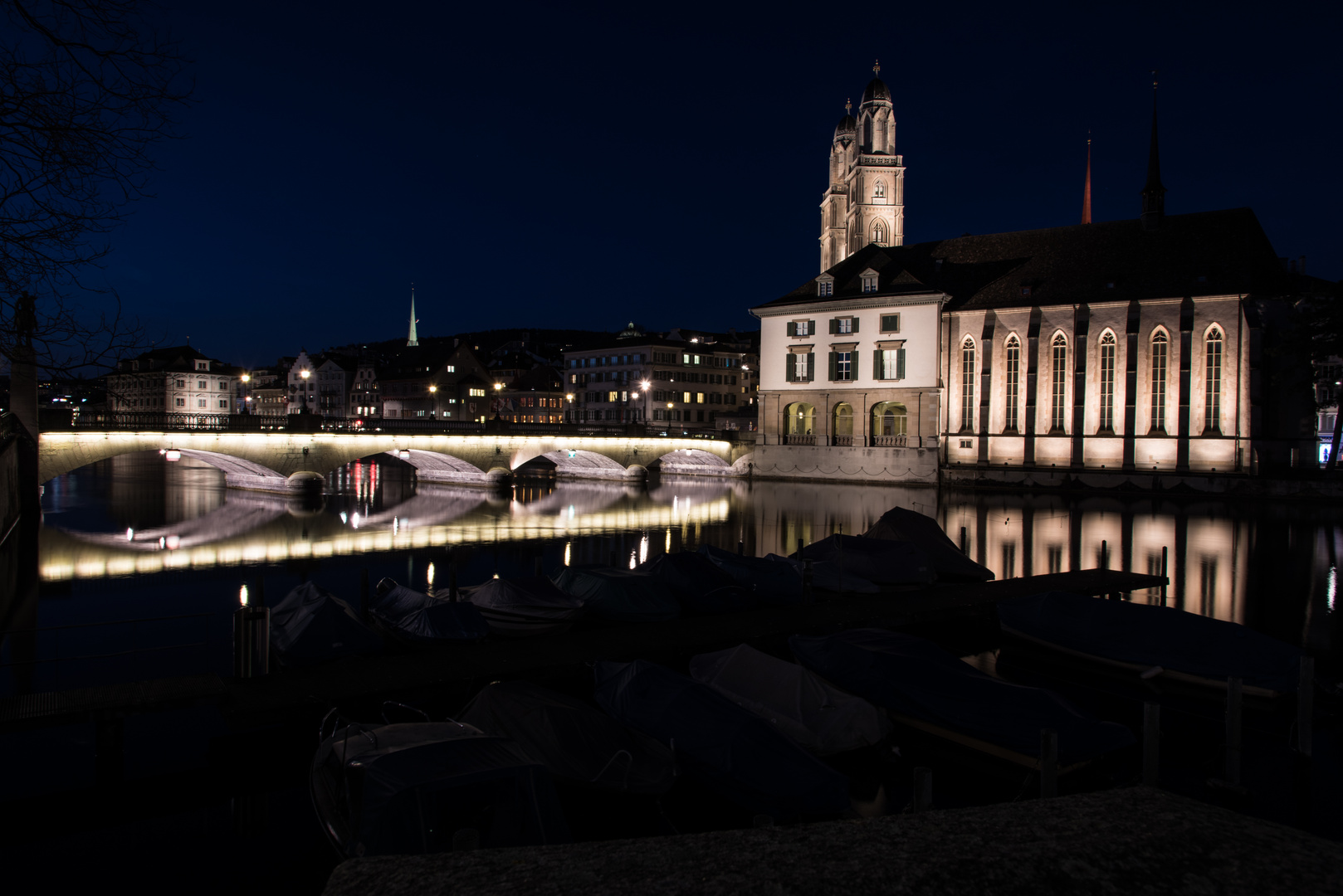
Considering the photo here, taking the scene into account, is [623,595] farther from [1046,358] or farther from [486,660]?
[1046,358]

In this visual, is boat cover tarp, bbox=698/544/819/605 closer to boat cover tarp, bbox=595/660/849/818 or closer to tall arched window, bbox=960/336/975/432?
boat cover tarp, bbox=595/660/849/818

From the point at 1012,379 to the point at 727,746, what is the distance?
60.7 metres

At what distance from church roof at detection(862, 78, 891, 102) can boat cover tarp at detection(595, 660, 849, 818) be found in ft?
311

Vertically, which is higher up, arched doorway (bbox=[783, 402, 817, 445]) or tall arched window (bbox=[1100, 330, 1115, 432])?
tall arched window (bbox=[1100, 330, 1115, 432])

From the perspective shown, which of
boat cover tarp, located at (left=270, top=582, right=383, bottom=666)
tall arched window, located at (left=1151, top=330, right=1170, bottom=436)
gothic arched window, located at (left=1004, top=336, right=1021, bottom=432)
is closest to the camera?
boat cover tarp, located at (left=270, top=582, right=383, bottom=666)

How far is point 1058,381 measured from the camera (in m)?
62.6

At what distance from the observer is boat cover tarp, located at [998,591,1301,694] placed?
14.3 metres

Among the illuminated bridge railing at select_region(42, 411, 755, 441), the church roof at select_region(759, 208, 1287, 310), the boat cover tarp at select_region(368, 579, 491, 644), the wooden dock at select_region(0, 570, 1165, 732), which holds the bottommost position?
the wooden dock at select_region(0, 570, 1165, 732)

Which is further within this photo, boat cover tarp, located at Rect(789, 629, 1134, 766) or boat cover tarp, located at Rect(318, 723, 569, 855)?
boat cover tarp, located at Rect(789, 629, 1134, 766)

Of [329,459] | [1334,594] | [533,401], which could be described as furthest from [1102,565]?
[533,401]

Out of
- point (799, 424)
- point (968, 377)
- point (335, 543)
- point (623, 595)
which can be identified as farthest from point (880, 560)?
point (799, 424)

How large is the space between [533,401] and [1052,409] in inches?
2822

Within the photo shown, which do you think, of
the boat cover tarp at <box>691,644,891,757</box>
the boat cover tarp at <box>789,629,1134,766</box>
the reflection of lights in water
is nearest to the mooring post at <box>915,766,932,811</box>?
the boat cover tarp at <box>691,644,891,757</box>

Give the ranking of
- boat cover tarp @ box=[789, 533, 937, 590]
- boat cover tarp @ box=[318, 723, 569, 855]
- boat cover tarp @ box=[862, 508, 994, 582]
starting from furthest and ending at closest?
boat cover tarp @ box=[862, 508, 994, 582], boat cover tarp @ box=[789, 533, 937, 590], boat cover tarp @ box=[318, 723, 569, 855]
